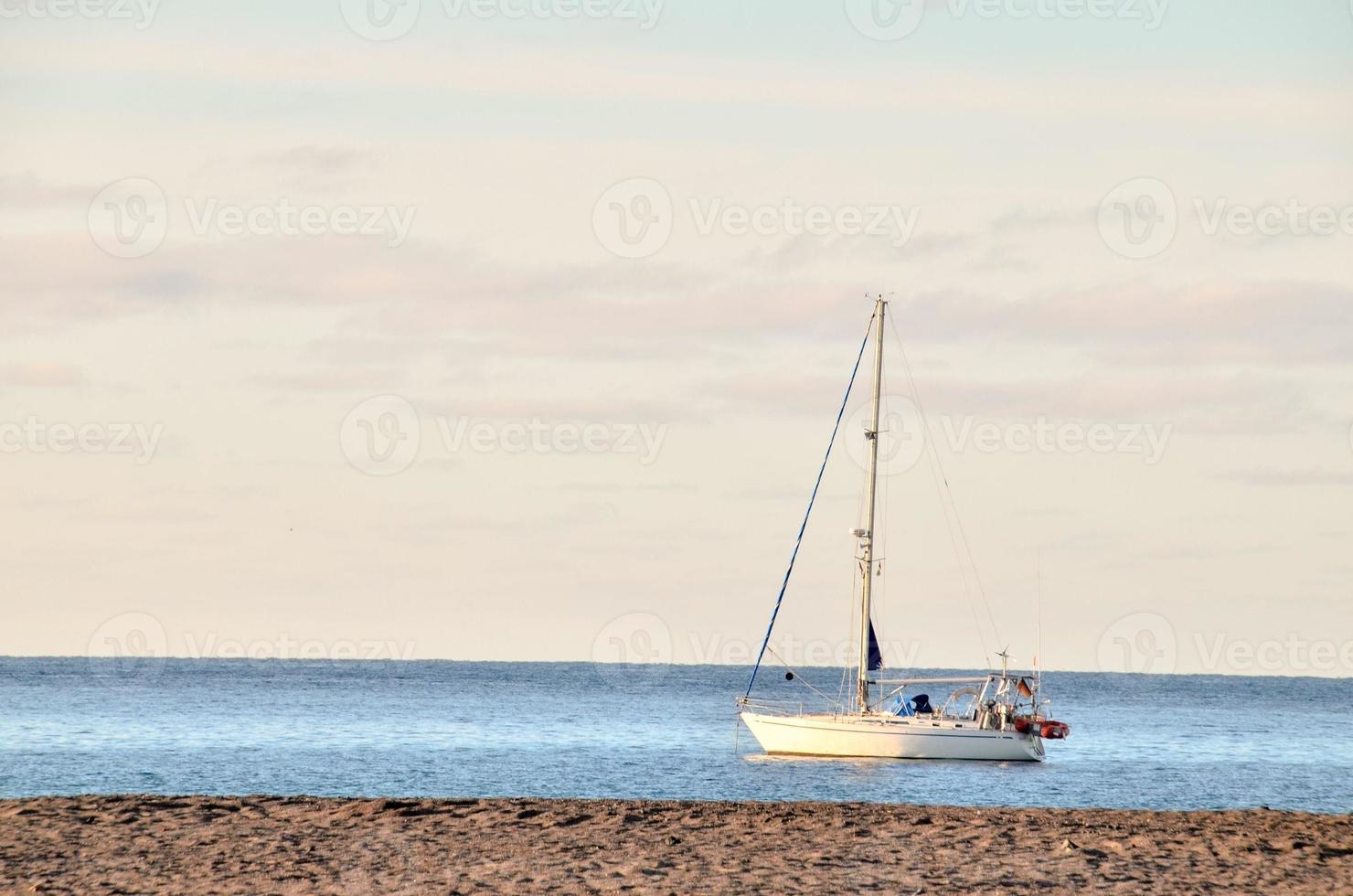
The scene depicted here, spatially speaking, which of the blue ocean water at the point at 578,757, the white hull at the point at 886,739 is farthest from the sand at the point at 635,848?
the white hull at the point at 886,739

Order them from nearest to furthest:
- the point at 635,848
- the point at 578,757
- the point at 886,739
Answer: the point at 635,848, the point at 886,739, the point at 578,757

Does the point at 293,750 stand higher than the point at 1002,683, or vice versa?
the point at 1002,683

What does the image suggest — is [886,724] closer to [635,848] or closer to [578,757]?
[578,757]

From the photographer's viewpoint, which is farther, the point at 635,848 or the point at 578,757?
the point at 578,757

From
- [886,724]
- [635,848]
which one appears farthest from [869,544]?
[635,848]

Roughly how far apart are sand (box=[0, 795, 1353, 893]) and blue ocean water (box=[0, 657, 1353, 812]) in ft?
78.6

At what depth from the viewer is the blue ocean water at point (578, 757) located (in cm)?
5286

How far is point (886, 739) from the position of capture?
203 ft

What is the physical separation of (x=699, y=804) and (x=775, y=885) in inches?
246

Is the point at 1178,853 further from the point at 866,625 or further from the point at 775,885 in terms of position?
the point at 866,625

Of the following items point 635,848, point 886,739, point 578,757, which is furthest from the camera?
point 578,757

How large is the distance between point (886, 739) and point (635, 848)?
4131 centimetres

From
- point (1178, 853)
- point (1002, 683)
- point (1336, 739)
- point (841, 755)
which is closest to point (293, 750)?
point (841, 755)

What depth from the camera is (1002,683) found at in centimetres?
6706
